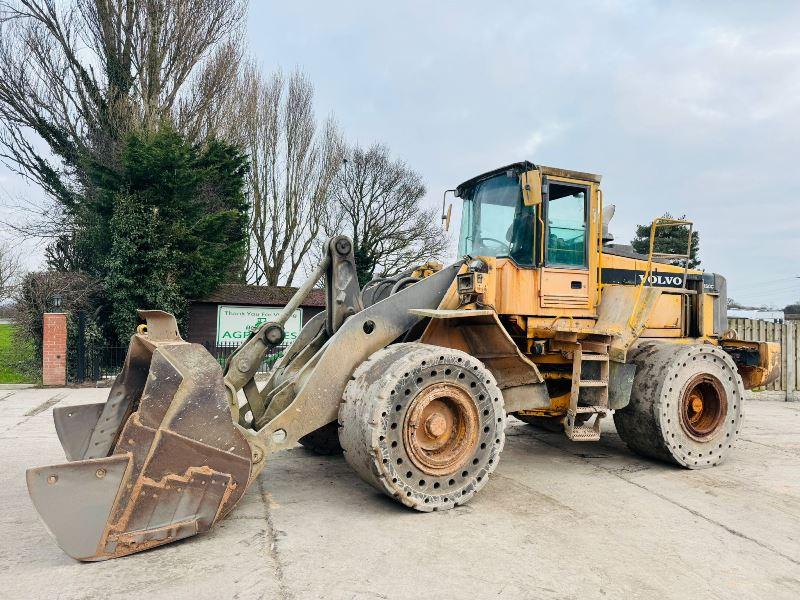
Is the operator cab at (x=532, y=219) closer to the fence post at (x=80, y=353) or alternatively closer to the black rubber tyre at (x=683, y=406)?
the black rubber tyre at (x=683, y=406)

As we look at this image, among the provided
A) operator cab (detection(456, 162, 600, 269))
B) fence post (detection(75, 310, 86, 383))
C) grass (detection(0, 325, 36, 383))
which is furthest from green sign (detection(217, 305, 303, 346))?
operator cab (detection(456, 162, 600, 269))

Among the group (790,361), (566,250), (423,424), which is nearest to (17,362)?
(423,424)

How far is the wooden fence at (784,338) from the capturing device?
509 inches

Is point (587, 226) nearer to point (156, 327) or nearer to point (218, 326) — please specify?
point (156, 327)

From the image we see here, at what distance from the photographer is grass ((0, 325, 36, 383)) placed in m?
14.3

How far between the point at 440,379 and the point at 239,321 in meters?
13.9

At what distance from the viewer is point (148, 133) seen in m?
16.8

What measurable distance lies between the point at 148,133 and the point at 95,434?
47.4 ft

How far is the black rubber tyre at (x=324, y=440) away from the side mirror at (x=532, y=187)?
10.4 feet

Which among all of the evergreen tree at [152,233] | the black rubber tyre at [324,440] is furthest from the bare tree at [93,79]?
the black rubber tyre at [324,440]

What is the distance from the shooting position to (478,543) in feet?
13.1

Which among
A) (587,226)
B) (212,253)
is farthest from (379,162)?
(587,226)

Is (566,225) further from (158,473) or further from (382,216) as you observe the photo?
(382,216)

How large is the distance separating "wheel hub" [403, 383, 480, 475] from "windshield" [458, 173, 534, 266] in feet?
5.87
